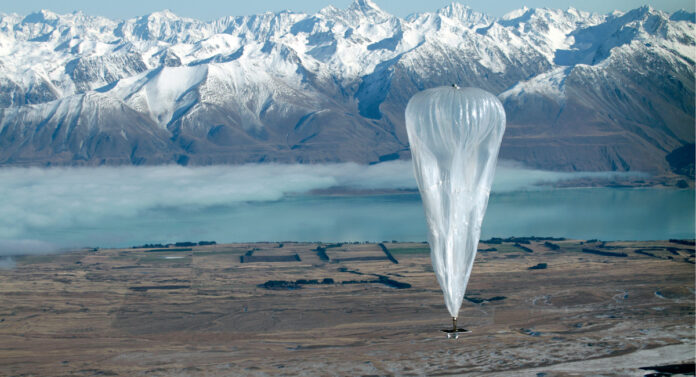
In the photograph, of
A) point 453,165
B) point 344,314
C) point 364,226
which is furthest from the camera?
point 364,226

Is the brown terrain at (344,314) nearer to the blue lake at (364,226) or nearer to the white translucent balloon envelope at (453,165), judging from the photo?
the blue lake at (364,226)

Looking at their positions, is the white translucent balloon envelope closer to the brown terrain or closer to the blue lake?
the brown terrain

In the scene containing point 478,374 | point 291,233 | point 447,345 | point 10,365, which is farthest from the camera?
point 291,233

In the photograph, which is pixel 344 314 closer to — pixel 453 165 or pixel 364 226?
pixel 453 165

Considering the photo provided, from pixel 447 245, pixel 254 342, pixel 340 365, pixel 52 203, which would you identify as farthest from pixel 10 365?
pixel 52 203

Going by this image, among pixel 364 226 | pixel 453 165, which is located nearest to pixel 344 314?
pixel 453 165

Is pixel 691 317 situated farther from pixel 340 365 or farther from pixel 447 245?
pixel 447 245

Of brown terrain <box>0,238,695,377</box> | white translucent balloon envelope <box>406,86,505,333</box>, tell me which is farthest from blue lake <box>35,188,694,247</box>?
white translucent balloon envelope <box>406,86,505,333</box>
